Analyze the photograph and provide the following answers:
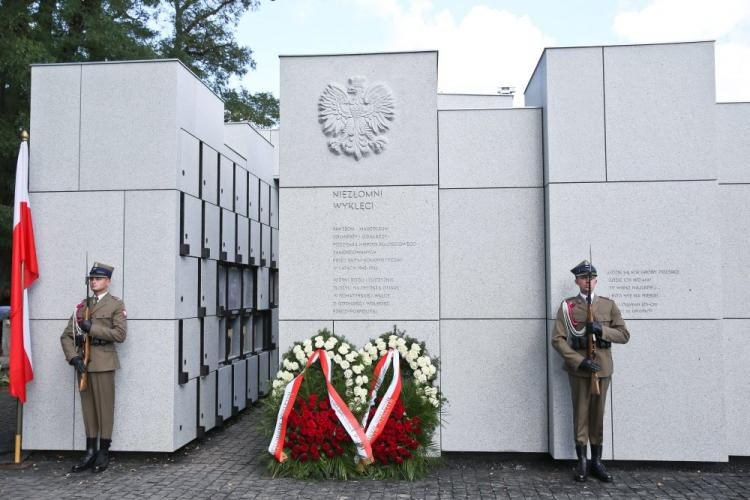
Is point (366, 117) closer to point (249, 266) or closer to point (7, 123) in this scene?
point (249, 266)

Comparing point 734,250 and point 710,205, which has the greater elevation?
point 710,205

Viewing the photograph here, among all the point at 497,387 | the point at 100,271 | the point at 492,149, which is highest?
the point at 492,149

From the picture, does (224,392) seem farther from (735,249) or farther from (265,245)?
(735,249)

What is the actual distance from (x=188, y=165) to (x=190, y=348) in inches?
81.8

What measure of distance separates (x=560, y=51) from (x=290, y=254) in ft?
11.7

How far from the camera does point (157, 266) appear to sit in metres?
7.29

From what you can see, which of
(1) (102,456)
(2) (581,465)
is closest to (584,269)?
(2) (581,465)

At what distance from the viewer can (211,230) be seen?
8.55m

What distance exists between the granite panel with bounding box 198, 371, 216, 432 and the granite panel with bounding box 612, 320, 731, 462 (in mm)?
4648

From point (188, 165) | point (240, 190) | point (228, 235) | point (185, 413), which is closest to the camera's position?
point (185, 413)

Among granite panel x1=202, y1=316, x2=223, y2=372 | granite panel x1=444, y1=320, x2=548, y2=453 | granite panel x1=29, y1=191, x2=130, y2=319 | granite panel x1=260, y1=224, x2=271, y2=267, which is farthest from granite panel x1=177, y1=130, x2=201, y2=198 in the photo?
granite panel x1=444, y1=320, x2=548, y2=453

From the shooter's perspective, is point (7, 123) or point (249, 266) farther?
point (7, 123)

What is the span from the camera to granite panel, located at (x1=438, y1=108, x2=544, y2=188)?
7402 mm

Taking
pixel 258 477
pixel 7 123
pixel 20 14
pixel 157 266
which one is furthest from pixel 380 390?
pixel 20 14
